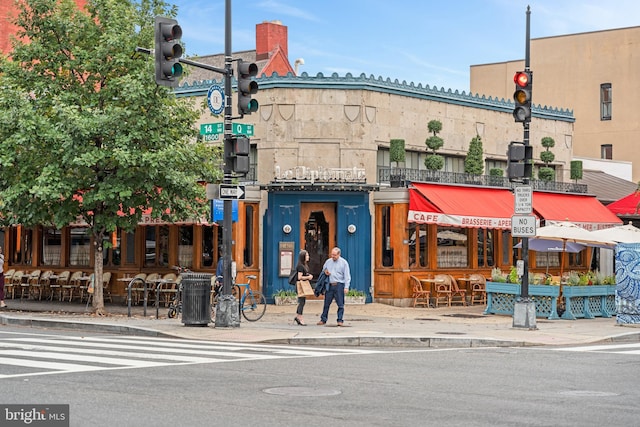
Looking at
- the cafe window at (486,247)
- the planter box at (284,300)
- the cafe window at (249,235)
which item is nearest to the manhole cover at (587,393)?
the planter box at (284,300)

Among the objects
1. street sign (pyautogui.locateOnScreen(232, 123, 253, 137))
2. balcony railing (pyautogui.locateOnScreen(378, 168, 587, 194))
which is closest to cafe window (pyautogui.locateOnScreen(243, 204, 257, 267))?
balcony railing (pyautogui.locateOnScreen(378, 168, 587, 194))

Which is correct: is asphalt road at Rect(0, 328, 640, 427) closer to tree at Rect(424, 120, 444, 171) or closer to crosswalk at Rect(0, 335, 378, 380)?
crosswalk at Rect(0, 335, 378, 380)

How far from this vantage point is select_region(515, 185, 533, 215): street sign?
22.3 metres

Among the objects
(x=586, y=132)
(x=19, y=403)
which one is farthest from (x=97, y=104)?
(x=586, y=132)

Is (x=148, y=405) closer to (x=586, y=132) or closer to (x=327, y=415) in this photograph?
(x=327, y=415)

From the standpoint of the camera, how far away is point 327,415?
33.4 ft

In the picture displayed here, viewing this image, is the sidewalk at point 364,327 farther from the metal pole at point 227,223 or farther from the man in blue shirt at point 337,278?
the man in blue shirt at point 337,278

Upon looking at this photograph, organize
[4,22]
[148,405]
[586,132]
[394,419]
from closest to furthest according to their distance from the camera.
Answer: [394,419] → [148,405] → [4,22] → [586,132]

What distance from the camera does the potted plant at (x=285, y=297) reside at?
96.4ft

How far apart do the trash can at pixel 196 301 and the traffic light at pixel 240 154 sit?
2618 mm

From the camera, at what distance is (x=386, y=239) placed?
30422 mm

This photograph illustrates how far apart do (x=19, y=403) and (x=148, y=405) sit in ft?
4.29

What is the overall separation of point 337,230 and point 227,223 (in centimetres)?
915

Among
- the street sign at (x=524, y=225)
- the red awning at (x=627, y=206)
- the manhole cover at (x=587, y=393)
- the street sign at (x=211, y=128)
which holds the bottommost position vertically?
the manhole cover at (x=587, y=393)
